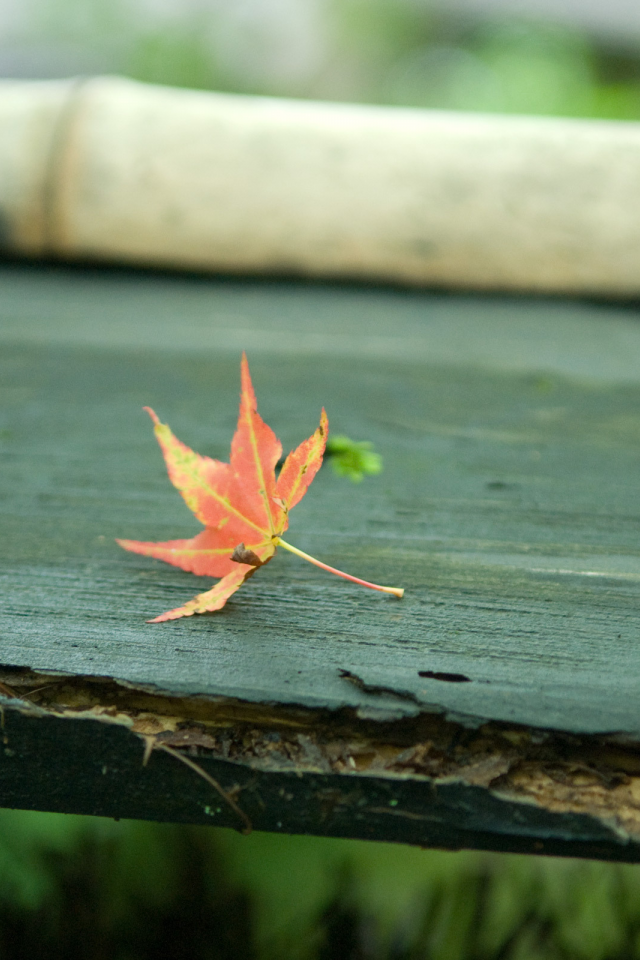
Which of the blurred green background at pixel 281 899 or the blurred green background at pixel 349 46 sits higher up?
the blurred green background at pixel 349 46

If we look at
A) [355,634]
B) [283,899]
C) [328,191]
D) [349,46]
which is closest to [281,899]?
[283,899]

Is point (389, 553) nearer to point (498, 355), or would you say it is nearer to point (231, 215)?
point (498, 355)

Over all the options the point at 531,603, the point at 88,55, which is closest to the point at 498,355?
the point at 531,603

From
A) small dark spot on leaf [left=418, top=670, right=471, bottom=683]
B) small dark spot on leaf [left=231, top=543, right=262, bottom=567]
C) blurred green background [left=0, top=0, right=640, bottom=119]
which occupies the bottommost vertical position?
small dark spot on leaf [left=418, top=670, right=471, bottom=683]

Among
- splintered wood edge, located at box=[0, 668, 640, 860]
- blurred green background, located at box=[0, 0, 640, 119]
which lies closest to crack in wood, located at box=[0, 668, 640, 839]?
splintered wood edge, located at box=[0, 668, 640, 860]

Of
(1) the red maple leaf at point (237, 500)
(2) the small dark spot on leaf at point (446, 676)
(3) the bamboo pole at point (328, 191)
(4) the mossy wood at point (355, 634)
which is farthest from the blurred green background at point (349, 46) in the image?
(2) the small dark spot on leaf at point (446, 676)

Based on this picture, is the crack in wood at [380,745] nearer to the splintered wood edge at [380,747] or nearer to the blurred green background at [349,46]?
the splintered wood edge at [380,747]

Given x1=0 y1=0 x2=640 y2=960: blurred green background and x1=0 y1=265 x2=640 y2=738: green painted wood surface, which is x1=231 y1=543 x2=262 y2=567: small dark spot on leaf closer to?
x1=0 y1=265 x2=640 y2=738: green painted wood surface
